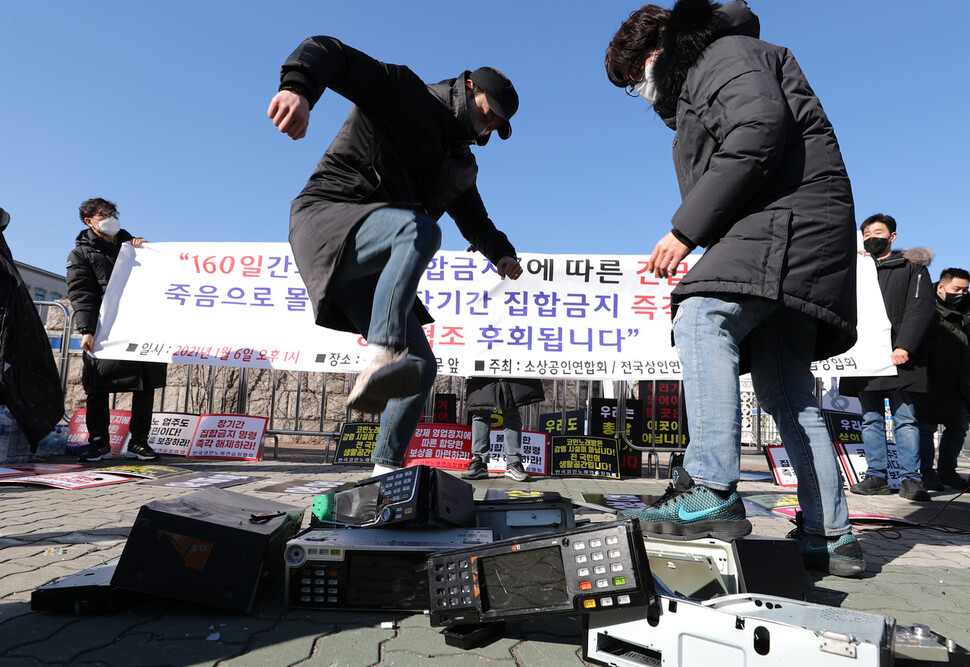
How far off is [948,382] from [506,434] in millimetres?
4106

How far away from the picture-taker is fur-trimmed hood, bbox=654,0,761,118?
2.20 metres

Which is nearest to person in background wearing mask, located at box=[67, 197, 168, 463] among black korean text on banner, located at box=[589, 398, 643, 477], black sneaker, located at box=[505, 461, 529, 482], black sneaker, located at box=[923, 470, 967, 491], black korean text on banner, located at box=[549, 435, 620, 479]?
black sneaker, located at box=[505, 461, 529, 482]

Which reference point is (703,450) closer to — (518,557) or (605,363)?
(518,557)

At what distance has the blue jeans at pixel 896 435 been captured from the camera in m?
4.84

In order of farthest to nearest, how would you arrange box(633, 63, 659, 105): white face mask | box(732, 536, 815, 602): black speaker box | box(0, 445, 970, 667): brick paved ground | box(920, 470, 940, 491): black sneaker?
box(920, 470, 940, 491): black sneaker, box(633, 63, 659, 105): white face mask, box(732, 536, 815, 602): black speaker box, box(0, 445, 970, 667): brick paved ground

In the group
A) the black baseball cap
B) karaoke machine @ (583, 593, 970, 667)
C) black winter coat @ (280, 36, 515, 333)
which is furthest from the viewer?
the black baseball cap

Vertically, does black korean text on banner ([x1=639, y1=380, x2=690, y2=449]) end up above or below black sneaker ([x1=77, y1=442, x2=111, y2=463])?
above

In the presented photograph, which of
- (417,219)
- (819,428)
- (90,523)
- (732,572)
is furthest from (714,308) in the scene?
(90,523)

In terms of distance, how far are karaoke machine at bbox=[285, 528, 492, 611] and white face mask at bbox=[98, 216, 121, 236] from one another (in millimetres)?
5611

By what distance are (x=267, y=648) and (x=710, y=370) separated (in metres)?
1.60

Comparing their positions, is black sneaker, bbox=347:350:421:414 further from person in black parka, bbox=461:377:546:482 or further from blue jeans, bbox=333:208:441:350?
person in black parka, bbox=461:377:546:482

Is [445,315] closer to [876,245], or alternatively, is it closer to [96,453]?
[96,453]

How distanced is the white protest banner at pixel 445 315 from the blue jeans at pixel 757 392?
3.62 metres

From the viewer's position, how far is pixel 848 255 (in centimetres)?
212
